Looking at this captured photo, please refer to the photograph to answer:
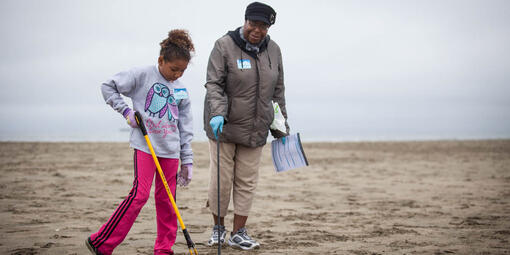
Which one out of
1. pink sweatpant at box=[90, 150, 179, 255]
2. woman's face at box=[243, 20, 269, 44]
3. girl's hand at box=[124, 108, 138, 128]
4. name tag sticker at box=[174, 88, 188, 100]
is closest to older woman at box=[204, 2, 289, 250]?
woman's face at box=[243, 20, 269, 44]

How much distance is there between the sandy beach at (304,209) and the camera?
353 centimetres

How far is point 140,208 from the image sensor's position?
9.20 feet

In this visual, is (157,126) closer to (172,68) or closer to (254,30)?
(172,68)

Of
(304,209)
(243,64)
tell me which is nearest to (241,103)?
(243,64)

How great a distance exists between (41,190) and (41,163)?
3513mm

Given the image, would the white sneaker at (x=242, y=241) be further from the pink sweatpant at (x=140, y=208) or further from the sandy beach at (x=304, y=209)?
the pink sweatpant at (x=140, y=208)

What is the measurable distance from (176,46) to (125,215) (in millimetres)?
1178

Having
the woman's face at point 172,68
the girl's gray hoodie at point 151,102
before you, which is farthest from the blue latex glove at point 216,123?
the woman's face at point 172,68

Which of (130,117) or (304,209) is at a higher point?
(130,117)

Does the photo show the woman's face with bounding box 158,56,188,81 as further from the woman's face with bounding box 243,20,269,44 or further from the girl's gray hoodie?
the woman's face with bounding box 243,20,269,44

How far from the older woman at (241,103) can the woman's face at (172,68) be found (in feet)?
1.42

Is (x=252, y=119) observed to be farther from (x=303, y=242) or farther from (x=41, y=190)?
(x=41, y=190)

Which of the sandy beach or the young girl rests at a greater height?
the young girl

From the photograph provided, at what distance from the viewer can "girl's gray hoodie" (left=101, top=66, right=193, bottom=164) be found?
281 cm
